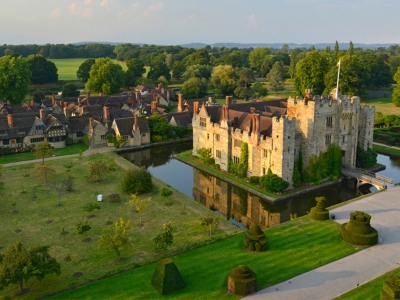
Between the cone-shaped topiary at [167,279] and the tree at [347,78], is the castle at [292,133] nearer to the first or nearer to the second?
the cone-shaped topiary at [167,279]

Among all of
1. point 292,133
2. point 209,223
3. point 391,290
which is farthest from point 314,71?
point 391,290

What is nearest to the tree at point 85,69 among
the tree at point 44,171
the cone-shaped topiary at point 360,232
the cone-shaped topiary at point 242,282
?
the tree at point 44,171

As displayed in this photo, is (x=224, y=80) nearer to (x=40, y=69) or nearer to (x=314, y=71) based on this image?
(x=314, y=71)

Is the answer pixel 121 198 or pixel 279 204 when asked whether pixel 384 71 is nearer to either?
pixel 279 204

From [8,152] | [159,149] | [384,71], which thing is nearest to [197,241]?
[159,149]

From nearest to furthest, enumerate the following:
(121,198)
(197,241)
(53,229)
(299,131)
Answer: (197,241), (53,229), (121,198), (299,131)

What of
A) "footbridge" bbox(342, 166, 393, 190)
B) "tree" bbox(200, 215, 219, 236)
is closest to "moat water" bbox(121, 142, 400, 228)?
"footbridge" bbox(342, 166, 393, 190)

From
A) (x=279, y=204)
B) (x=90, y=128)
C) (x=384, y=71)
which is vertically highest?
(x=384, y=71)
